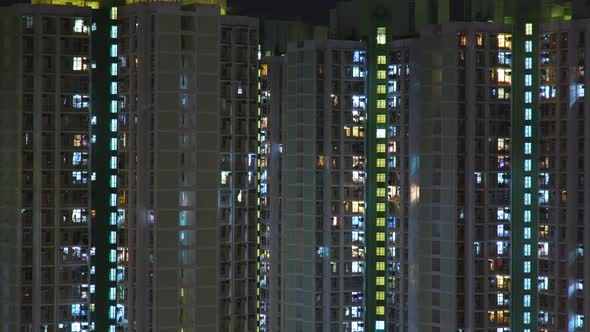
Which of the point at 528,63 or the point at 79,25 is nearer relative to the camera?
the point at 79,25

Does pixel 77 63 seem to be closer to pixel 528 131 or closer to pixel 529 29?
pixel 528 131

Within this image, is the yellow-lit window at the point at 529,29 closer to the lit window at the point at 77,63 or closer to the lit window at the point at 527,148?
the lit window at the point at 527,148

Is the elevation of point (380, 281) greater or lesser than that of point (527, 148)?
lesser

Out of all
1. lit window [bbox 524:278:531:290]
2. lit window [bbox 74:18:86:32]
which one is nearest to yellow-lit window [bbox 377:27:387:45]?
lit window [bbox 524:278:531:290]

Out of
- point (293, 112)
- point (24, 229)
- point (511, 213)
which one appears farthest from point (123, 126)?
point (511, 213)

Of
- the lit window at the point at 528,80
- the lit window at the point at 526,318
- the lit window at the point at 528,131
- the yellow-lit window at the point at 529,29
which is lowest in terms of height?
the lit window at the point at 526,318

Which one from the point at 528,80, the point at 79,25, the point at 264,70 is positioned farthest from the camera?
the point at 264,70

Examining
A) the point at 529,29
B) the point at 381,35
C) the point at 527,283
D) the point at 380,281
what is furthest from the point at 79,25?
the point at 527,283

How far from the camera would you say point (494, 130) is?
6606 cm

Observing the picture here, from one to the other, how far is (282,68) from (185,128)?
28.4 meters

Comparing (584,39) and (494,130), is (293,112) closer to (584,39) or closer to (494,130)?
(494,130)

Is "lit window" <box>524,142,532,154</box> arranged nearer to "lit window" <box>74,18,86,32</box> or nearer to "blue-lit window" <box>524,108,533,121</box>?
"blue-lit window" <box>524,108,533,121</box>

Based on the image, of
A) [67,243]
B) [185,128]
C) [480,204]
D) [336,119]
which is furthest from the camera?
[336,119]

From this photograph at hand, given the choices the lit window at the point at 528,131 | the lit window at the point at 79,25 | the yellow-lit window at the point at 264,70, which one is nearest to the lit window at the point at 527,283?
the lit window at the point at 528,131
